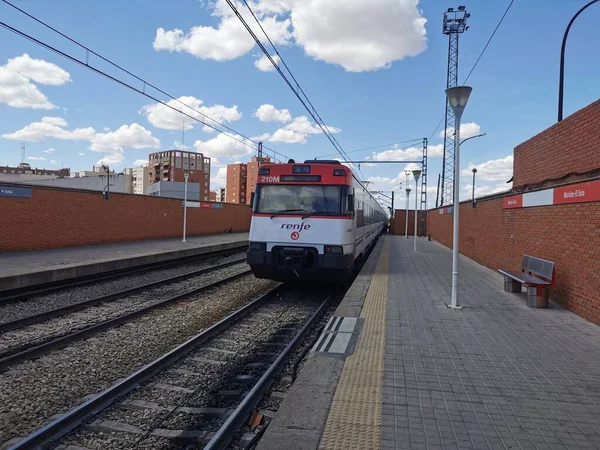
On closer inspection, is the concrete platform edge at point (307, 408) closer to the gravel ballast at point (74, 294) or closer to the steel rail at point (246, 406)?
the steel rail at point (246, 406)

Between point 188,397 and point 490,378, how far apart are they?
10.0 feet

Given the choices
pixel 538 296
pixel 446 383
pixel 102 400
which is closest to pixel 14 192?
pixel 102 400

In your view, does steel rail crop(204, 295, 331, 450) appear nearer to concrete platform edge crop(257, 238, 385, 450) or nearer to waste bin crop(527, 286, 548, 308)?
concrete platform edge crop(257, 238, 385, 450)

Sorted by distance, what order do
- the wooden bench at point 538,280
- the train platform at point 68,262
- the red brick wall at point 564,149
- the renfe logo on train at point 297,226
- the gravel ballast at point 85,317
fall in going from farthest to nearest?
the train platform at point 68,262, the renfe logo on train at point 297,226, the wooden bench at point 538,280, the red brick wall at point 564,149, the gravel ballast at point 85,317

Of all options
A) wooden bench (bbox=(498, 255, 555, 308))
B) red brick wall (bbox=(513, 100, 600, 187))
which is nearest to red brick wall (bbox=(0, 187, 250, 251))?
wooden bench (bbox=(498, 255, 555, 308))

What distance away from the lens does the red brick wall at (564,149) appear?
23.0ft

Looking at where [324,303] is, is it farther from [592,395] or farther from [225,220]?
[225,220]

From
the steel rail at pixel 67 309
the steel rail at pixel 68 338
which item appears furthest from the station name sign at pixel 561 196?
the steel rail at pixel 67 309

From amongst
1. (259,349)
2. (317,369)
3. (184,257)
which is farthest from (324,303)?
(184,257)

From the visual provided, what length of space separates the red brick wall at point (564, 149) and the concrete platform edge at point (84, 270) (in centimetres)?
1172

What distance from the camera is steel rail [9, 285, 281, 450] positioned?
3570 mm

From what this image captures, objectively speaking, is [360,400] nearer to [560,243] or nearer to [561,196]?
[560,243]

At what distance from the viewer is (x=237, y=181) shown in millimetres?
104188

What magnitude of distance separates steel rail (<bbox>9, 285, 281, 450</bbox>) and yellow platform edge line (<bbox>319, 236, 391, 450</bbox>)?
7.43ft
